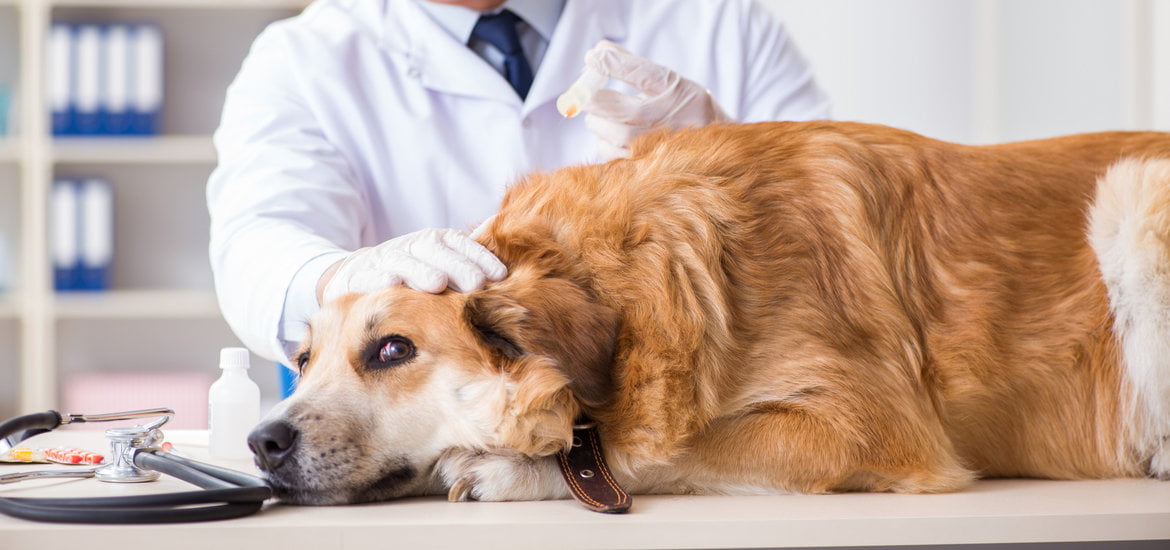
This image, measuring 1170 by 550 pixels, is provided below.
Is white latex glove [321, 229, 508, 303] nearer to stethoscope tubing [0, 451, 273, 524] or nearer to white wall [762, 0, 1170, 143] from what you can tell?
stethoscope tubing [0, 451, 273, 524]

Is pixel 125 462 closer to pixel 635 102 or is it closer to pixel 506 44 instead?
pixel 635 102

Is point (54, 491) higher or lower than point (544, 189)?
lower

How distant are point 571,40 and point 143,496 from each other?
1440 millimetres

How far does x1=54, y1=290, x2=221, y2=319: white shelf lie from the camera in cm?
356

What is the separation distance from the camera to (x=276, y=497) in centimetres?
96

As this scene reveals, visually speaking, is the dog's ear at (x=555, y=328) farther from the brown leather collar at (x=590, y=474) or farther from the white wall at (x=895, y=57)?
the white wall at (x=895, y=57)

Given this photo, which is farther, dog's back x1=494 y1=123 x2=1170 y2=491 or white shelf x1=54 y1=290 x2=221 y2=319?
white shelf x1=54 y1=290 x2=221 y2=319

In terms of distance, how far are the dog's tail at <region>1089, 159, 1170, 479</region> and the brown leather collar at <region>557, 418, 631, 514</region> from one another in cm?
66

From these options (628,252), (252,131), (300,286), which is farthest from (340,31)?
(628,252)

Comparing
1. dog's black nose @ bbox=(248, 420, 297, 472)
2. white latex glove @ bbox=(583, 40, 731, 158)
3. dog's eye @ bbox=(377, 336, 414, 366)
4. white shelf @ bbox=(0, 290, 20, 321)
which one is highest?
white latex glove @ bbox=(583, 40, 731, 158)

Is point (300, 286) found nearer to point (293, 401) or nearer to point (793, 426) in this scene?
point (293, 401)

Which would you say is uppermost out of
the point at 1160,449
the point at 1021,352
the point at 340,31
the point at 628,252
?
the point at 340,31

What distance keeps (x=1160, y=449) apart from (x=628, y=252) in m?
0.69

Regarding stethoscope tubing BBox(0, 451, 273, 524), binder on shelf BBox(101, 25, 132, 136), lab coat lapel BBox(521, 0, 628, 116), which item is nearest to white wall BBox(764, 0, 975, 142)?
lab coat lapel BBox(521, 0, 628, 116)
